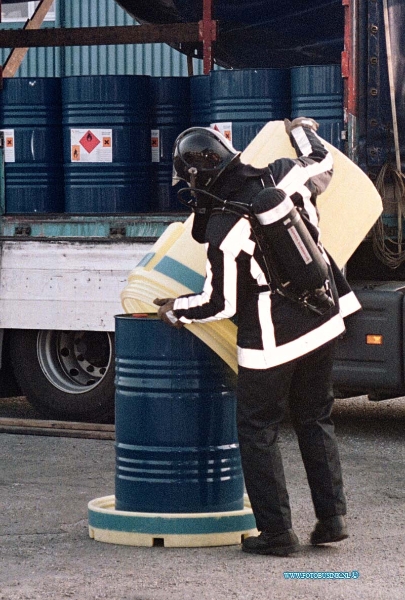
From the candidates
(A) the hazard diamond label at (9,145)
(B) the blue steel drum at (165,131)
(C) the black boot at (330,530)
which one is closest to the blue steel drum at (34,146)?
(A) the hazard diamond label at (9,145)

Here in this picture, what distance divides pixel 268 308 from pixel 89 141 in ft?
13.5

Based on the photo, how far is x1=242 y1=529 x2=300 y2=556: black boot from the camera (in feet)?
20.5

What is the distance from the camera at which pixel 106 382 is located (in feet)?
32.4

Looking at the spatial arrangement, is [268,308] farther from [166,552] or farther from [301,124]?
[166,552]

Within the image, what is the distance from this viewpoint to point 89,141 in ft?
32.9

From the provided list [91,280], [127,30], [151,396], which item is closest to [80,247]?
[91,280]

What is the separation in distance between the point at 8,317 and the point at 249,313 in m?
3.98

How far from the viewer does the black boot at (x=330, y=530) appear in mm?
6371

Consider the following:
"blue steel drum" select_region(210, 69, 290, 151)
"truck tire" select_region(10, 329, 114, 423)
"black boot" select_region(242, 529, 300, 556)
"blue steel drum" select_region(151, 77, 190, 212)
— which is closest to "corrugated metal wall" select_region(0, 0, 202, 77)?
"blue steel drum" select_region(151, 77, 190, 212)

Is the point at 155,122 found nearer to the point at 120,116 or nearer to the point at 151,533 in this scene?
the point at 120,116

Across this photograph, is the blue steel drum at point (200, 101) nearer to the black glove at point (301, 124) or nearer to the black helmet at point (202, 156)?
the black glove at point (301, 124)

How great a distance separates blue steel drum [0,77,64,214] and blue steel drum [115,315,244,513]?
3783mm

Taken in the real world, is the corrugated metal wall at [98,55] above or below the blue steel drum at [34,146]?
above

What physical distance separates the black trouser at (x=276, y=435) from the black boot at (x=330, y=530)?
32 millimetres
